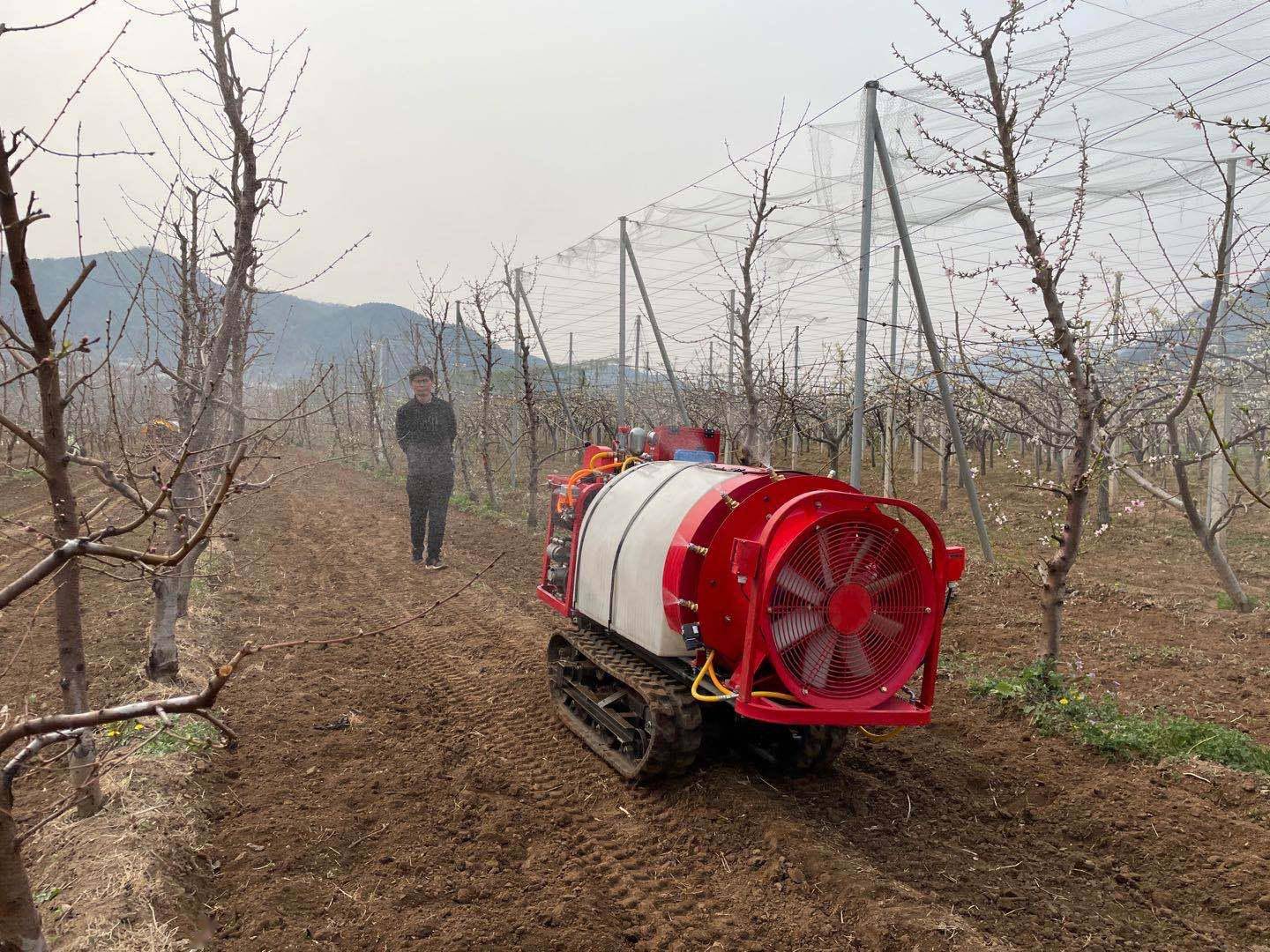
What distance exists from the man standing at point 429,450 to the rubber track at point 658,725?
5.10 metres

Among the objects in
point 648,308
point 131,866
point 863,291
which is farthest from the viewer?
point 648,308

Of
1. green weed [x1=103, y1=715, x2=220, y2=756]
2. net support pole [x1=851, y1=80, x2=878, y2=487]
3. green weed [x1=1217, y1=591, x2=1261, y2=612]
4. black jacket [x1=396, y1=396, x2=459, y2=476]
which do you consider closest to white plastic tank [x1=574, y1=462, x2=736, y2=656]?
net support pole [x1=851, y1=80, x2=878, y2=487]

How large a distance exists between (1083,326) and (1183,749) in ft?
8.68

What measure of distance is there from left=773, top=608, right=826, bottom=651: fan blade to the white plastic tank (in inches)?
24.0

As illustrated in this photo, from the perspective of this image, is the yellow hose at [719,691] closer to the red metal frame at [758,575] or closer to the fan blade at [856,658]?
the red metal frame at [758,575]

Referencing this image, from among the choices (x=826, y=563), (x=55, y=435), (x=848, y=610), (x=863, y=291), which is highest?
(x=863, y=291)

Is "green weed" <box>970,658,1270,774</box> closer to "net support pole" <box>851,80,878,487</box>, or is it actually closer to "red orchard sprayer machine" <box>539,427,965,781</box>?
"red orchard sprayer machine" <box>539,427,965,781</box>

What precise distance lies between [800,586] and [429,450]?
6.42 metres

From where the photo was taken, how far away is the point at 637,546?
4.57m

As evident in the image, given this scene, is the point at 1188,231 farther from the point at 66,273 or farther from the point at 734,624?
the point at 66,273

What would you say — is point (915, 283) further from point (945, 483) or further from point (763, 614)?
point (945, 483)

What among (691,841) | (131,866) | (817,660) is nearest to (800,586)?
(817,660)

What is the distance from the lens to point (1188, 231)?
8.52m

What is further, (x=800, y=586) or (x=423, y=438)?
(x=423, y=438)
